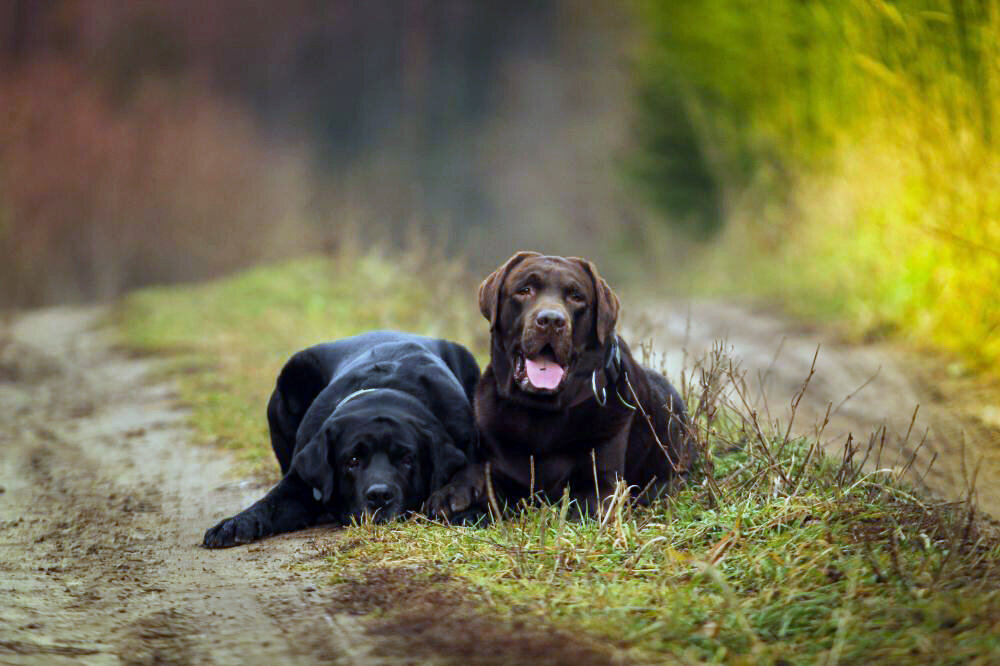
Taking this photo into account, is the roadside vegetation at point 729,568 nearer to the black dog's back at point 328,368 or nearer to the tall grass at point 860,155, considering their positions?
the black dog's back at point 328,368

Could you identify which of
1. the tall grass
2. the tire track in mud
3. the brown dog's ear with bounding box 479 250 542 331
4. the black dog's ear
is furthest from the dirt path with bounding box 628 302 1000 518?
the tire track in mud

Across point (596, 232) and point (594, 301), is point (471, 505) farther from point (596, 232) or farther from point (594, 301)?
point (596, 232)

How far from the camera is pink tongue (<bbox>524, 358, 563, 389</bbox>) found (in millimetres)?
4461

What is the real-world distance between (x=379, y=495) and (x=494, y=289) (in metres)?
0.93

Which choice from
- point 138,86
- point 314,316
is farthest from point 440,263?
point 138,86

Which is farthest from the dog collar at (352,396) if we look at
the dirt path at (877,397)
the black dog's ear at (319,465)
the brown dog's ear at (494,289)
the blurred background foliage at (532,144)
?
the blurred background foliage at (532,144)

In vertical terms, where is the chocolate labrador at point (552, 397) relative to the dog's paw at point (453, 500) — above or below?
above

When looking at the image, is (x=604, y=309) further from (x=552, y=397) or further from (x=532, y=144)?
(x=532, y=144)

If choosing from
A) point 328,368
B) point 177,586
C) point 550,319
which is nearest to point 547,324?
point 550,319

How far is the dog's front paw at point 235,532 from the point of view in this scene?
452 cm

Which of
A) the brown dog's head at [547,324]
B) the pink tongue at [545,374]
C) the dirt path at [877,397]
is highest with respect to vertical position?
the brown dog's head at [547,324]

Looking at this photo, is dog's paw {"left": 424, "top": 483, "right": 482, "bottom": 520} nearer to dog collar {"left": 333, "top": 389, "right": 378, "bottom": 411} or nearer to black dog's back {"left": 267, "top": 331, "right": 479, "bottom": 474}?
dog collar {"left": 333, "top": 389, "right": 378, "bottom": 411}

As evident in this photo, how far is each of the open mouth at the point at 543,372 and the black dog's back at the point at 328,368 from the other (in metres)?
1.12

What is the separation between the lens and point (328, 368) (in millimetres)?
5973
